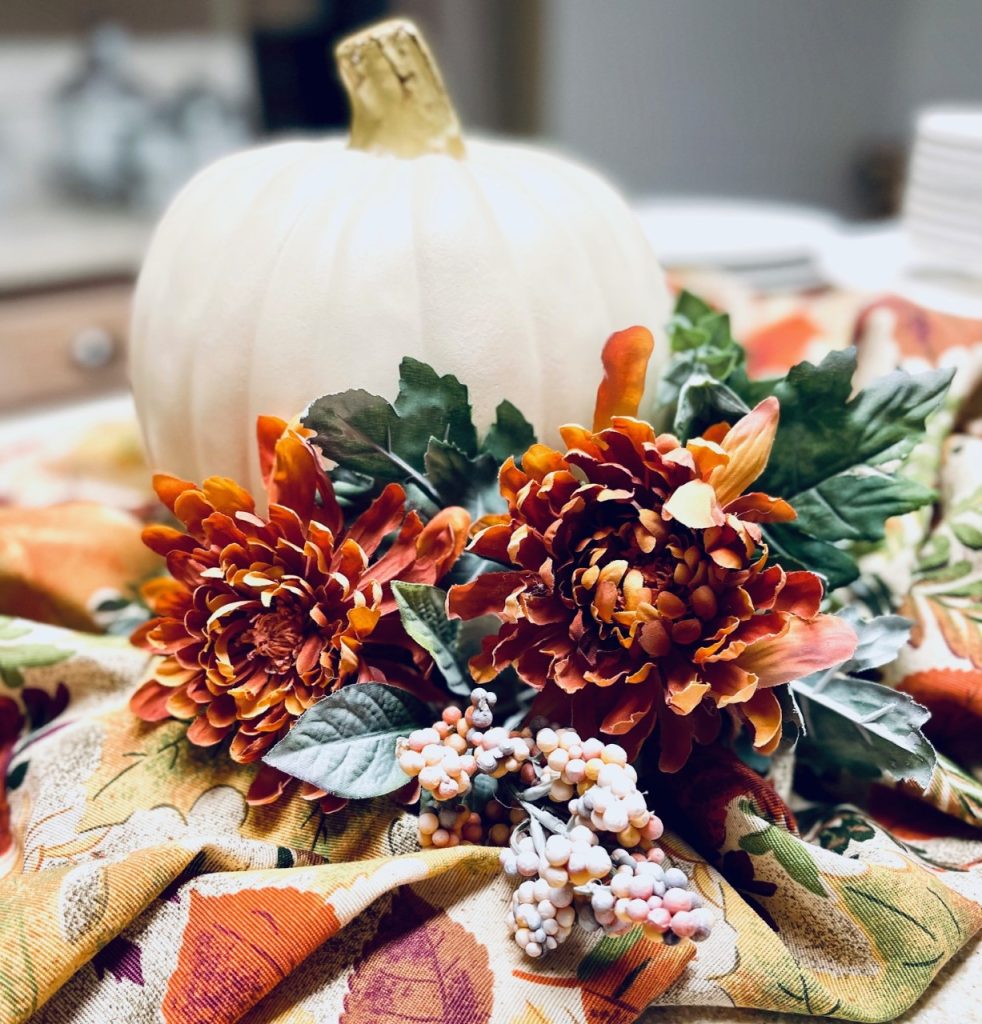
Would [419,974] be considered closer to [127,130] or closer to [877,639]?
[877,639]

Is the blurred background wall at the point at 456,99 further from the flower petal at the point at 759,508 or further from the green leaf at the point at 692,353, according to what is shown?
the flower petal at the point at 759,508

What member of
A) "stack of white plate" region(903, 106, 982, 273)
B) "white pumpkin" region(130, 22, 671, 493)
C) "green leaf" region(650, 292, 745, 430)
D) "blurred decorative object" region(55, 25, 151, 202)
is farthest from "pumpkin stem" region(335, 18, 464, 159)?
"blurred decorative object" region(55, 25, 151, 202)

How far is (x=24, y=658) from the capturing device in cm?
45

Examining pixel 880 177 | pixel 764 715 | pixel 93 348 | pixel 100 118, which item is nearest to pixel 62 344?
pixel 93 348

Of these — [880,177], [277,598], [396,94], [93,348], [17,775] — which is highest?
[396,94]

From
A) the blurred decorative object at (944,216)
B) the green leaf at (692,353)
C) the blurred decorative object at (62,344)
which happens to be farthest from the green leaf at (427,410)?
the blurred decorative object at (62,344)

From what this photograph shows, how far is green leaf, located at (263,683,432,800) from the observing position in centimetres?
34

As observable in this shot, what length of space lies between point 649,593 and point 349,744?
0.41 ft

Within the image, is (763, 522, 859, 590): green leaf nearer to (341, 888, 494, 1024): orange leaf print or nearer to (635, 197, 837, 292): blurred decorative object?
(341, 888, 494, 1024): orange leaf print

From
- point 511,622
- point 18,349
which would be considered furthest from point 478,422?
point 18,349

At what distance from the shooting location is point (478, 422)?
443 millimetres

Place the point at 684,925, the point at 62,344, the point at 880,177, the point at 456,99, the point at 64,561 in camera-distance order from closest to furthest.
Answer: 1. the point at 684,925
2. the point at 64,561
3. the point at 62,344
4. the point at 456,99
5. the point at 880,177

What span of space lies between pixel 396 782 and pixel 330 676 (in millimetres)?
47

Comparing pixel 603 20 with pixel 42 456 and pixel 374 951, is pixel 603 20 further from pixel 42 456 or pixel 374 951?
pixel 374 951
